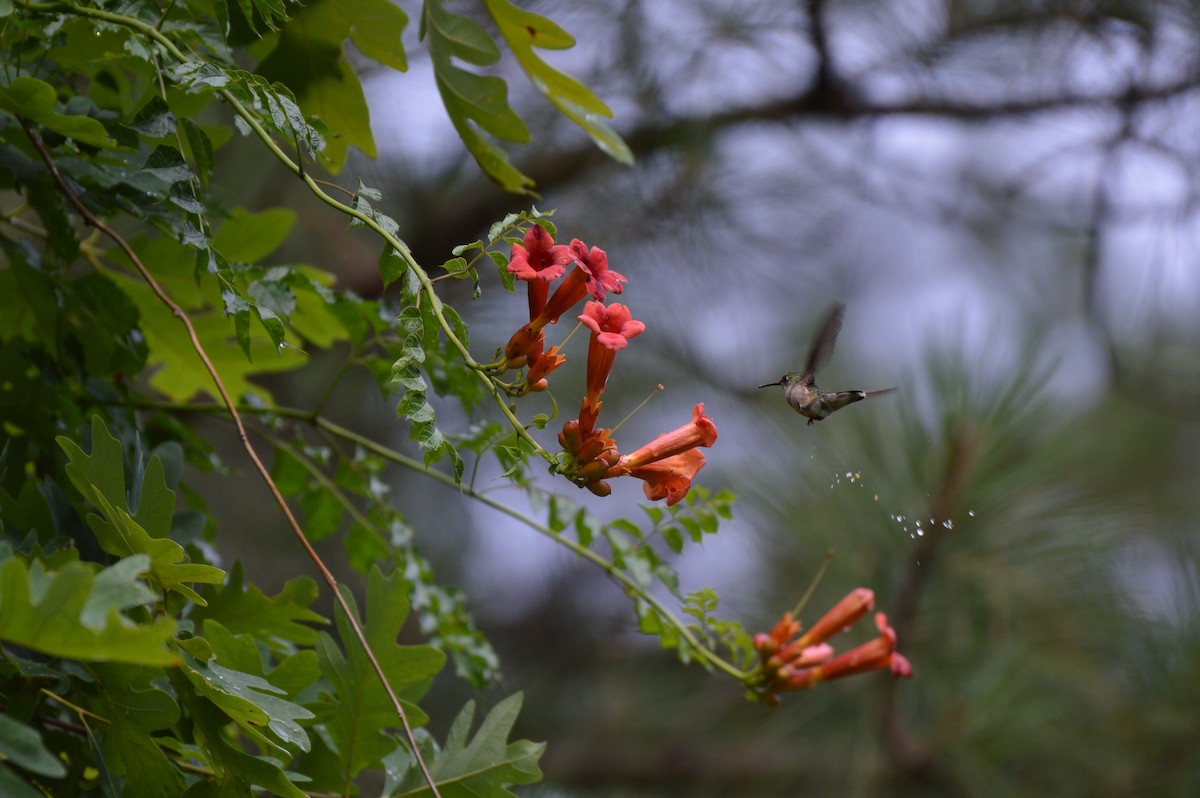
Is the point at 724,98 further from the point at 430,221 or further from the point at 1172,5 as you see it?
the point at 1172,5

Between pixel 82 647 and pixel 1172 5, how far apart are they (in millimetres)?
2287

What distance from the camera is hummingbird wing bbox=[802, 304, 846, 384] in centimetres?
81

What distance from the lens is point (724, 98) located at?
220 centimetres

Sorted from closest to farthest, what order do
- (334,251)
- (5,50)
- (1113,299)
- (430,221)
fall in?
(5,50) → (430,221) → (334,251) → (1113,299)

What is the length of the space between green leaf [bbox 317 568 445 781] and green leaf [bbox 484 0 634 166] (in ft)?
1.27

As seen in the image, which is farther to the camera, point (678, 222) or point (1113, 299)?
point (1113, 299)

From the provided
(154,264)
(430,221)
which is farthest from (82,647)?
(430,221)

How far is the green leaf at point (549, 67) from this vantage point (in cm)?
78

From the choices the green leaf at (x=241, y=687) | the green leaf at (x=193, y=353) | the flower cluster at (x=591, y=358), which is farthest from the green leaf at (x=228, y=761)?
the green leaf at (x=193, y=353)

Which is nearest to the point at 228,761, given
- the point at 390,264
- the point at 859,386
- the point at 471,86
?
the point at 390,264

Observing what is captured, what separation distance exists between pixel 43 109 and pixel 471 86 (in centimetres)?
30

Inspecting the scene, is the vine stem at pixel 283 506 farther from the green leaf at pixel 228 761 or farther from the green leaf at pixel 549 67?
the green leaf at pixel 549 67

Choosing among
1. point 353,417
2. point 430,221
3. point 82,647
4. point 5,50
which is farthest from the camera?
point 353,417

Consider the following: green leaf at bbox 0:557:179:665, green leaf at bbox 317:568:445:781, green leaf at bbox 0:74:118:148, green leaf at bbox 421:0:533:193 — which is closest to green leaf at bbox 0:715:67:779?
green leaf at bbox 0:557:179:665
